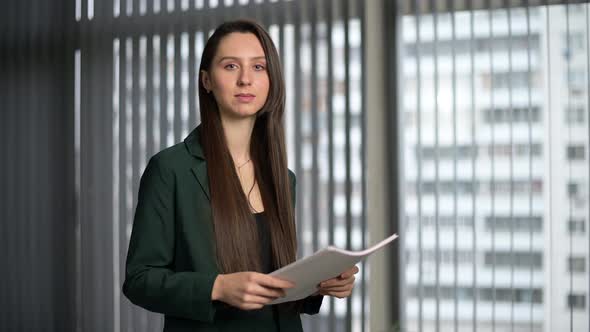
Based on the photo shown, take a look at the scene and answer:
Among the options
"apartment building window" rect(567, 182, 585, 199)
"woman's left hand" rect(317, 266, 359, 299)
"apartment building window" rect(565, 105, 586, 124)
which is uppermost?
"apartment building window" rect(565, 105, 586, 124)

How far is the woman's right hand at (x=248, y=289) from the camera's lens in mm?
1097

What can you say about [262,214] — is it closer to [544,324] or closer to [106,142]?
[544,324]

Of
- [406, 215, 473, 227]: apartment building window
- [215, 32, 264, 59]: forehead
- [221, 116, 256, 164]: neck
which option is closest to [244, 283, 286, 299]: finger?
[221, 116, 256, 164]: neck

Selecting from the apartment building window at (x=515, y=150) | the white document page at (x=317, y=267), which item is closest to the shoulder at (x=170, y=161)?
the white document page at (x=317, y=267)

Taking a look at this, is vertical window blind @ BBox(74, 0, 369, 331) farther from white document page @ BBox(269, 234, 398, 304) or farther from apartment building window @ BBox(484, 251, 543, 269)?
white document page @ BBox(269, 234, 398, 304)

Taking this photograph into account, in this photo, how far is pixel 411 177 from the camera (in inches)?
125

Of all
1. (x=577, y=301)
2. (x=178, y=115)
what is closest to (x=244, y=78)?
(x=577, y=301)

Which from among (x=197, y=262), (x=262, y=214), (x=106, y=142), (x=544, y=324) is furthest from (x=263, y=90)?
(x=106, y=142)

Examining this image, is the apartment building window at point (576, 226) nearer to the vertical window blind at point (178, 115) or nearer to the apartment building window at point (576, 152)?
the apartment building window at point (576, 152)

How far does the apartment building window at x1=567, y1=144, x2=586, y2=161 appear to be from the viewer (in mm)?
2908

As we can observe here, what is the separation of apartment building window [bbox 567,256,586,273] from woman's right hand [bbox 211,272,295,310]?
7.19 feet

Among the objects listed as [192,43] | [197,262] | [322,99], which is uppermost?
[192,43]

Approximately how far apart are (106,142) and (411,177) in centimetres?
184

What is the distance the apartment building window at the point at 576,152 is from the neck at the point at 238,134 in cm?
205
